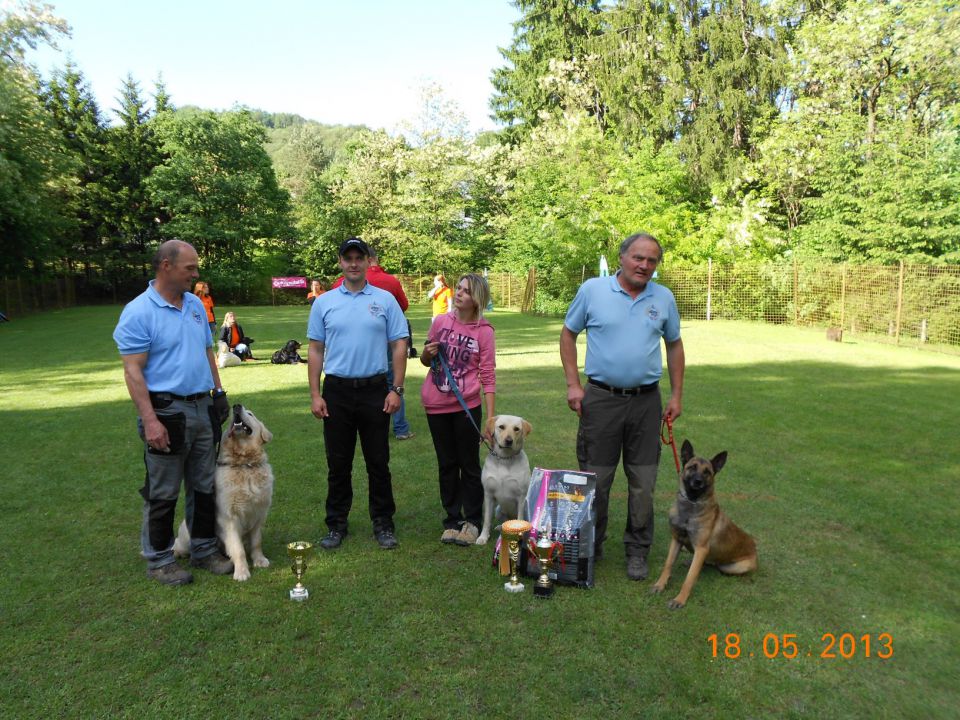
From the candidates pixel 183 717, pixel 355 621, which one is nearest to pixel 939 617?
pixel 355 621

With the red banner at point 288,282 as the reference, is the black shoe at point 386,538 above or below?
below

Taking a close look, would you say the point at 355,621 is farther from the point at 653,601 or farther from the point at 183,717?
the point at 653,601

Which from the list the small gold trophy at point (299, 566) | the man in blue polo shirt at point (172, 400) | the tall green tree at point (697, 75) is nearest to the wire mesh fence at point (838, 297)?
the tall green tree at point (697, 75)

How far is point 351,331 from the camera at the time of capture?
4.22 m

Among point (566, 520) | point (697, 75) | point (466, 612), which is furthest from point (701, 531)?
point (697, 75)

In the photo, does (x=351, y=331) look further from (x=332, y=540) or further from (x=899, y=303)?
(x=899, y=303)

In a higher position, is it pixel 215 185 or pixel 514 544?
pixel 215 185

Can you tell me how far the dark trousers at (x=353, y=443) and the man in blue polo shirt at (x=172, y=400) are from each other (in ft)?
2.28

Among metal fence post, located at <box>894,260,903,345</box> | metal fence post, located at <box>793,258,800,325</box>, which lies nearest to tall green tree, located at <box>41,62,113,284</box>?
metal fence post, located at <box>793,258,800,325</box>

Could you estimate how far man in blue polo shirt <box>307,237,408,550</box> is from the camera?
423cm

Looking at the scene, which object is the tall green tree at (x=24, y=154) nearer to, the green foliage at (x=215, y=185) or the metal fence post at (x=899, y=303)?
the green foliage at (x=215, y=185)

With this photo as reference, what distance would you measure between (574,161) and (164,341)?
104 ft

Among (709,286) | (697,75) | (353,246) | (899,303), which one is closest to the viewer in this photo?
(353,246)

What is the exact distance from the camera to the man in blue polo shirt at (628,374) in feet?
12.8
